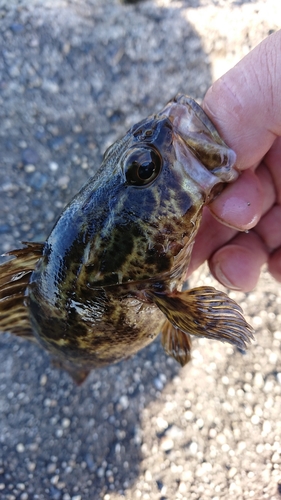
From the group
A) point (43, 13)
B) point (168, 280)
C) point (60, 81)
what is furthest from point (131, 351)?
point (43, 13)

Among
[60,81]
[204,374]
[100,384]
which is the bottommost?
[204,374]

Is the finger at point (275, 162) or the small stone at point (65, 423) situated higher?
the finger at point (275, 162)

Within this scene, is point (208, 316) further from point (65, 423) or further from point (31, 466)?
point (31, 466)

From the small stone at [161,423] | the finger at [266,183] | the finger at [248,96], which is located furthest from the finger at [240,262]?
the small stone at [161,423]

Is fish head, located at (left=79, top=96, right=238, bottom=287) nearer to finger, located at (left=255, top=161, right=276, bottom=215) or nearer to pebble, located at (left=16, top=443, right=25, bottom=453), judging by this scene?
finger, located at (left=255, top=161, right=276, bottom=215)

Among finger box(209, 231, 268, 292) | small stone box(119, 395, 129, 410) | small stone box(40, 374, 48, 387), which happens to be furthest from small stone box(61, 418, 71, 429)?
finger box(209, 231, 268, 292)

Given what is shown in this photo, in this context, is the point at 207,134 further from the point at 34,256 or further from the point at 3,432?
the point at 3,432

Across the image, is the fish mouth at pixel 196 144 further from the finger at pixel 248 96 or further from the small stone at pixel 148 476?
the small stone at pixel 148 476
